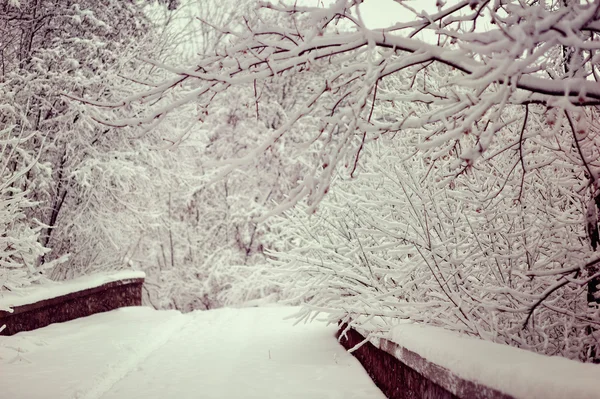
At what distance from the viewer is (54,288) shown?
11.1 meters

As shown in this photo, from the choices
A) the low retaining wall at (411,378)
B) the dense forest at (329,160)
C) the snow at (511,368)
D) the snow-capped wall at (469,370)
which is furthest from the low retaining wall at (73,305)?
the snow at (511,368)

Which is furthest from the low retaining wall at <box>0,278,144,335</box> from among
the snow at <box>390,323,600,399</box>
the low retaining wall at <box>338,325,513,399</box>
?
the snow at <box>390,323,600,399</box>

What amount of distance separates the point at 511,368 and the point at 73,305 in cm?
1063

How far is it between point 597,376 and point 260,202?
18.2 m

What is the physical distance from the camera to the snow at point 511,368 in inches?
96.5

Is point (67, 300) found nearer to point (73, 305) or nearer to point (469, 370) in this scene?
point (73, 305)

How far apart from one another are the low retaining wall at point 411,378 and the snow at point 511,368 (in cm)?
5

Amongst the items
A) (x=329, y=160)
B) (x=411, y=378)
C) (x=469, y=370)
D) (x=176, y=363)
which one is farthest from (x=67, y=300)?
(x=329, y=160)

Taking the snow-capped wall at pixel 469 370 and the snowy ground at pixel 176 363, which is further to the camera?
the snowy ground at pixel 176 363

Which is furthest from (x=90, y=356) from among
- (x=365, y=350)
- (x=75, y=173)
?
(x=75, y=173)

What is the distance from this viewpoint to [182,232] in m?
22.2

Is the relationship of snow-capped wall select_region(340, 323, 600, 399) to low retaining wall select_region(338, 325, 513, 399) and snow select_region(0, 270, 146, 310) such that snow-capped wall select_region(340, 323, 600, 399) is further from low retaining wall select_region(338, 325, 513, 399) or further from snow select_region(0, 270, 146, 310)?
snow select_region(0, 270, 146, 310)

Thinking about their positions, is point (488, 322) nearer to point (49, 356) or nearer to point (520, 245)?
point (520, 245)

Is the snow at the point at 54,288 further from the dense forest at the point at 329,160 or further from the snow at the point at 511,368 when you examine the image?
the snow at the point at 511,368
